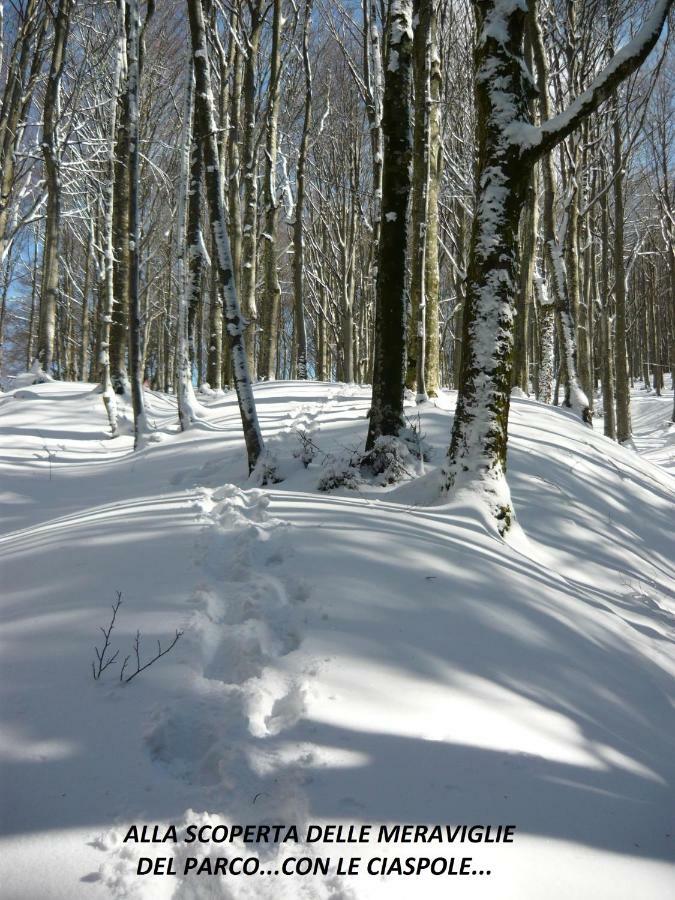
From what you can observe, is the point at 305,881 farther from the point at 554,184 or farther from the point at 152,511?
the point at 554,184

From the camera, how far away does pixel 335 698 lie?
225 centimetres

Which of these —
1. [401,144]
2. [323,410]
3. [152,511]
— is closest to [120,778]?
[152,511]

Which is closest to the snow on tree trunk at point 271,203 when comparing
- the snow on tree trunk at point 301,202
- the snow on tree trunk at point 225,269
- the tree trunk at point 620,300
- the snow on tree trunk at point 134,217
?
the snow on tree trunk at point 301,202

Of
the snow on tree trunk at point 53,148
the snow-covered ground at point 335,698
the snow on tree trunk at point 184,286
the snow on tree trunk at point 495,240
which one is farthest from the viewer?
the snow on tree trunk at point 53,148

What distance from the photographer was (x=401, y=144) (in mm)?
5664

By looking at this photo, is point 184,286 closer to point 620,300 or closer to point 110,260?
point 110,260

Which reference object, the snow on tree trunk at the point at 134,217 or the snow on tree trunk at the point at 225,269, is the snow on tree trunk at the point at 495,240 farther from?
the snow on tree trunk at the point at 134,217

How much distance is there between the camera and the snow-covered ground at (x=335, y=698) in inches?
66.4

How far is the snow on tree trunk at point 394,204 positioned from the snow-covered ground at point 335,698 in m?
1.48

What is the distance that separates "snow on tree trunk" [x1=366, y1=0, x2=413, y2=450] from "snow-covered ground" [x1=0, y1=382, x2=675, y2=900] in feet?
4.85

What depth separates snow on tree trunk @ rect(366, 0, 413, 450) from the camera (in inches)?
223

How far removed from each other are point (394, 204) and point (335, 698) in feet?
16.1

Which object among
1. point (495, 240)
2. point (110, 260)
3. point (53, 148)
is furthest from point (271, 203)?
point (495, 240)

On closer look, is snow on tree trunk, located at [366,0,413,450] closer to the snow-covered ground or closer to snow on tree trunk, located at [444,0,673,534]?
A: snow on tree trunk, located at [444,0,673,534]
